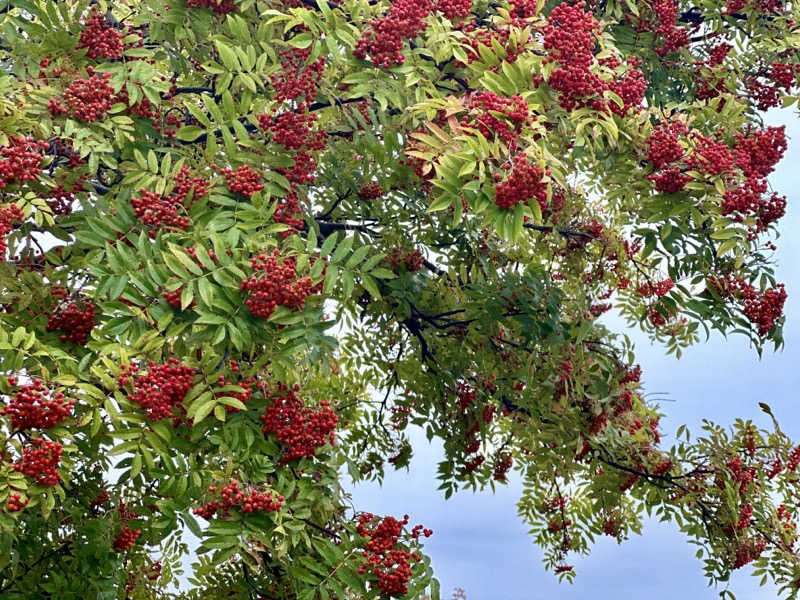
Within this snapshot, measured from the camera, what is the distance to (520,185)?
14.3ft

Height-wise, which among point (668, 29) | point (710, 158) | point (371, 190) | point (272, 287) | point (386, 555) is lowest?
point (386, 555)

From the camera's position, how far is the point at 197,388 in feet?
14.4

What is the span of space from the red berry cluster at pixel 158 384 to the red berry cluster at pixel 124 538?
7.20 feet

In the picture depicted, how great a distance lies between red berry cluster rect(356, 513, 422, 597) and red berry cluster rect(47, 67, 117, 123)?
115 inches

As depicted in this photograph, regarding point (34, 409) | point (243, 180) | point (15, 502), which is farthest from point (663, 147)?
point (15, 502)

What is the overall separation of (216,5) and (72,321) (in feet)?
8.38

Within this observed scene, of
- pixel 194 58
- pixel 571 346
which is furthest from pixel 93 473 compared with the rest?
pixel 571 346

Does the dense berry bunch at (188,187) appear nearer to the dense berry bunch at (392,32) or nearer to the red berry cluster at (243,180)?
the red berry cluster at (243,180)

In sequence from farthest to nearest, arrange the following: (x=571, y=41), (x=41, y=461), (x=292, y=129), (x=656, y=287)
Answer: (x=656, y=287) < (x=292, y=129) < (x=571, y=41) < (x=41, y=461)

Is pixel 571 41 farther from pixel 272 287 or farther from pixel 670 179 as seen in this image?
pixel 272 287

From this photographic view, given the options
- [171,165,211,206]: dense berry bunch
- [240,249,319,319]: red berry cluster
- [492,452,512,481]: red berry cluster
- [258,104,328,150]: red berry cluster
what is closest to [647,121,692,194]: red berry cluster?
[258,104,328,150]: red berry cluster

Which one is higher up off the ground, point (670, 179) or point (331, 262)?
point (670, 179)

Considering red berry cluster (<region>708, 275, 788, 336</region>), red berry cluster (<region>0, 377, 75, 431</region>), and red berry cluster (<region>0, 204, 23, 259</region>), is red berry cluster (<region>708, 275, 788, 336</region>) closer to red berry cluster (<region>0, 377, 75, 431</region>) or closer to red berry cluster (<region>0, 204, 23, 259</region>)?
red berry cluster (<region>0, 377, 75, 431</region>)

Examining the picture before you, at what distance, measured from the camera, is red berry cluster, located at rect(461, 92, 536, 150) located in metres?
4.72
